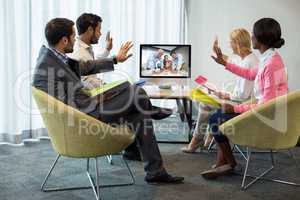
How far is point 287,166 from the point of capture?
12.1ft

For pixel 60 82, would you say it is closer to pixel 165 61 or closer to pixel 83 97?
pixel 83 97

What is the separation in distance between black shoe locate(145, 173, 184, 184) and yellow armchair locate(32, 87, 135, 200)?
46 cm

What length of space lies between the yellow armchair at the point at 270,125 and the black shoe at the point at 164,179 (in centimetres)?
50

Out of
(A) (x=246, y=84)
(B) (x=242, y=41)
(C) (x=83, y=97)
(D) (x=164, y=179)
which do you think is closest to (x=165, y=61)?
(B) (x=242, y=41)

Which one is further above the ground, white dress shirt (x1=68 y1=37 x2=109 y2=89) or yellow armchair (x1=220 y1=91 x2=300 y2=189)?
white dress shirt (x1=68 y1=37 x2=109 y2=89)

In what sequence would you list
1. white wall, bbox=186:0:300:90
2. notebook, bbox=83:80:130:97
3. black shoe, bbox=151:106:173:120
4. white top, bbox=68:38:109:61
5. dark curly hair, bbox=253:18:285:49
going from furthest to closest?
1. white wall, bbox=186:0:300:90
2. white top, bbox=68:38:109:61
3. black shoe, bbox=151:106:173:120
4. dark curly hair, bbox=253:18:285:49
5. notebook, bbox=83:80:130:97

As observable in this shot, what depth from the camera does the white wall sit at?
209 inches

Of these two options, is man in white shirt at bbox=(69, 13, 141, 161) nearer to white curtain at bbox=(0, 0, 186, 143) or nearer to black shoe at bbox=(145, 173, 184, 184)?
black shoe at bbox=(145, 173, 184, 184)

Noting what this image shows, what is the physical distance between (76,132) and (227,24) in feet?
11.6

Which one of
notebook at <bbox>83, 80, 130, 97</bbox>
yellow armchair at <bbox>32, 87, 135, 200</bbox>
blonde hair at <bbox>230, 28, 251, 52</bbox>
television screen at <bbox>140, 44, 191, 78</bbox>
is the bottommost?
yellow armchair at <bbox>32, 87, 135, 200</bbox>

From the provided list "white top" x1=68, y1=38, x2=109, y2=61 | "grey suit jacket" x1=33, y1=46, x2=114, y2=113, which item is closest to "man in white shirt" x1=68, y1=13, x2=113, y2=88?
"white top" x1=68, y1=38, x2=109, y2=61

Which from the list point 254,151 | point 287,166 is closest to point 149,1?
point 254,151

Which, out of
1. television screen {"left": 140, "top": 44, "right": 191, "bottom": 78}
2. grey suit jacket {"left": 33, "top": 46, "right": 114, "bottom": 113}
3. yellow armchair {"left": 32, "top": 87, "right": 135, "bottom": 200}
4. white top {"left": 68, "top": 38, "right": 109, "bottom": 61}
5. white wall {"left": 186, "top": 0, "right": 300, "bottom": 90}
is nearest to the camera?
yellow armchair {"left": 32, "top": 87, "right": 135, "bottom": 200}

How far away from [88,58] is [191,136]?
1434mm
